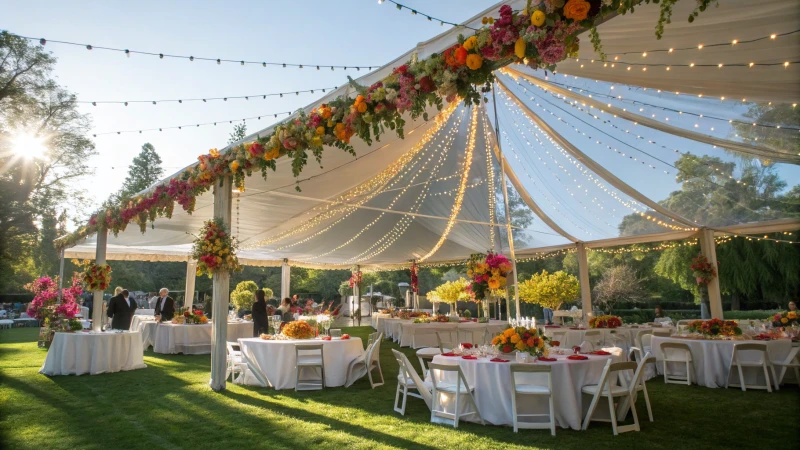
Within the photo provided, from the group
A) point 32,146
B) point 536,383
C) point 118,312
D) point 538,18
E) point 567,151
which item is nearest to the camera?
point 538,18

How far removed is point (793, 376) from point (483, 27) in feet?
22.3

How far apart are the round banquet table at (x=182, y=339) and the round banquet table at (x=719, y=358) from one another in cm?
905

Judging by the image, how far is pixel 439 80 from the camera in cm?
365

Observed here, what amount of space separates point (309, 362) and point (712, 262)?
29.2 ft

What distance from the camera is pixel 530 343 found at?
16.0ft

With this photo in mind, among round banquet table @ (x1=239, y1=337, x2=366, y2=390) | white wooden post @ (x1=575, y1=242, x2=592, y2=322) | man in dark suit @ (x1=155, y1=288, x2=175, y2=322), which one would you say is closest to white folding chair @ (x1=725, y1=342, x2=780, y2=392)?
round banquet table @ (x1=239, y1=337, x2=366, y2=390)

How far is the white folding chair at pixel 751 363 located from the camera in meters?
6.26

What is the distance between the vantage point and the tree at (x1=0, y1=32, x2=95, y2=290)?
1692 cm

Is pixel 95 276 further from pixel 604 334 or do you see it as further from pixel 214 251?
pixel 604 334

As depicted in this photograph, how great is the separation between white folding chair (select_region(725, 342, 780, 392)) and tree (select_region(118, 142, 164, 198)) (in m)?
34.4

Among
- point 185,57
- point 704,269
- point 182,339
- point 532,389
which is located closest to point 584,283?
point 704,269

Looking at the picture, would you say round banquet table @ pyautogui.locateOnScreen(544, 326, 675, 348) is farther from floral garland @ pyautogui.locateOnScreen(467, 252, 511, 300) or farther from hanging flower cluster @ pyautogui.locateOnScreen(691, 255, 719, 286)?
floral garland @ pyautogui.locateOnScreen(467, 252, 511, 300)

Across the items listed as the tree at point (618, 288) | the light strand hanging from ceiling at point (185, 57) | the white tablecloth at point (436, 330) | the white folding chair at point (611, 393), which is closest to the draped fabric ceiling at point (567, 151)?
the light strand hanging from ceiling at point (185, 57)

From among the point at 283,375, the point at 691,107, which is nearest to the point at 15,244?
the point at 283,375
